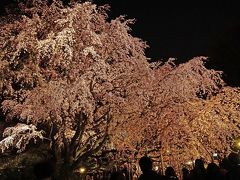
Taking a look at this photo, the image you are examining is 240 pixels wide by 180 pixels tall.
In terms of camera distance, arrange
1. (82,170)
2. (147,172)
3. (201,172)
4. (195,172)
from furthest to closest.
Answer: (82,170) → (195,172) → (201,172) → (147,172)

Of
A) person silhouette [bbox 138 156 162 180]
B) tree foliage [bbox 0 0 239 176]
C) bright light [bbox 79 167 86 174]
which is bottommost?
person silhouette [bbox 138 156 162 180]

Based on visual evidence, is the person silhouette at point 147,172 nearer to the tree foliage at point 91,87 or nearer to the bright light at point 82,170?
the tree foliage at point 91,87

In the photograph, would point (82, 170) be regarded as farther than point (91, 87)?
Yes

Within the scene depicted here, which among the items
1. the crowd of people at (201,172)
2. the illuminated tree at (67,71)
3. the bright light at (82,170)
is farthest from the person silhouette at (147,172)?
the bright light at (82,170)

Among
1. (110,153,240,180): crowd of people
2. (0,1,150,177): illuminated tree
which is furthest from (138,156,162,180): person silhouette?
(0,1,150,177): illuminated tree

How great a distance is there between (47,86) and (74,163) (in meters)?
2.73

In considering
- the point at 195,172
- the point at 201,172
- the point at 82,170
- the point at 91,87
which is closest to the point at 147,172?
the point at 201,172

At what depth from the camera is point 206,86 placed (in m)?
14.1

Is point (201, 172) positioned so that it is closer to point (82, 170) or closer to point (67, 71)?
point (67, 71)

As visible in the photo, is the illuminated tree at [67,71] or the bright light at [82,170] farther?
the bright light at [82,170]

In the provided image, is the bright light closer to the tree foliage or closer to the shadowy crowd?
the tree foliage

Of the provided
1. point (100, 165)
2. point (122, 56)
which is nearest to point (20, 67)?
point (122, 56)

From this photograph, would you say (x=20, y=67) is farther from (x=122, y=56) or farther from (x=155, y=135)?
(x=155, y=135)

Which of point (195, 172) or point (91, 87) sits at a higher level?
point (91, 87)
